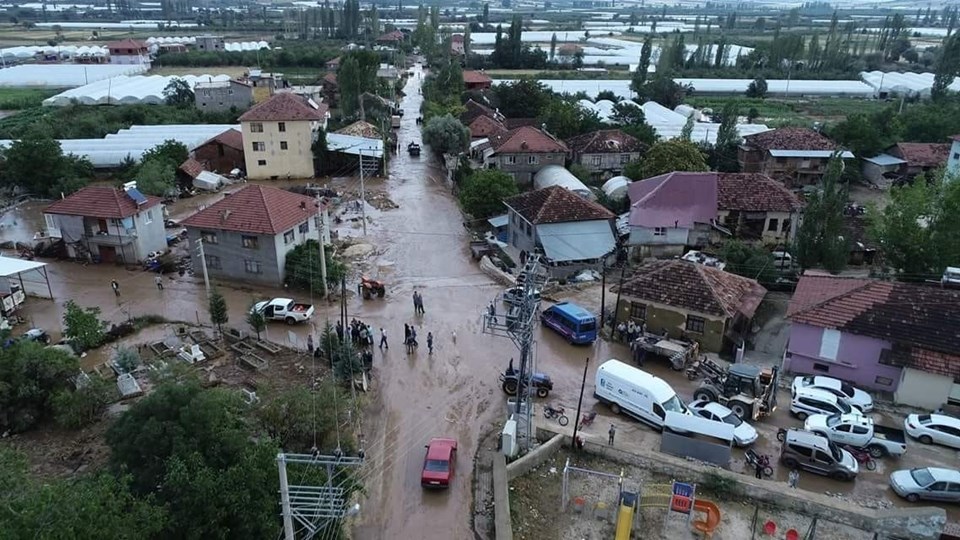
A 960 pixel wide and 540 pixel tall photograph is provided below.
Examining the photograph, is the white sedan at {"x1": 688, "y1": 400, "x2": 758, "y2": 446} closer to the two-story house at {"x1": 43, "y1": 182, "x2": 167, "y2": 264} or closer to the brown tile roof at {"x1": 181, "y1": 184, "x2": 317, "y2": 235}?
the brown tile roof at {"x1": 181, "y1": 184, "x2": 317, "y2": 235}

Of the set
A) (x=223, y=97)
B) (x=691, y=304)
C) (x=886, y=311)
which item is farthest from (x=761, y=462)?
(x=223, y=97)

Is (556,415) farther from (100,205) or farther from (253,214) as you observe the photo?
(100,205)

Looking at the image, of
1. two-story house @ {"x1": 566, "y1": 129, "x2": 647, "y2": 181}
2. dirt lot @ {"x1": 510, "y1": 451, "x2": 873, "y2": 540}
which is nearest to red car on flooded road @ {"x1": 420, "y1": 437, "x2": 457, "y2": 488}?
dirt lot @ {"x1": 510, "y1": 451, "x2": 873, "y2": 540}

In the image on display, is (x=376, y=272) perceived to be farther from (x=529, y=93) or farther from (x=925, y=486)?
(x=529, y=93)

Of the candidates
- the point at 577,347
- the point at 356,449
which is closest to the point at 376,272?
the point at 577,347

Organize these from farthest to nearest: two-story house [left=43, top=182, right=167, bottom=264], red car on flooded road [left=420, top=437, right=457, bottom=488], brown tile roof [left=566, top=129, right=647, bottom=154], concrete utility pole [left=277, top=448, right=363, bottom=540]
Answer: brown tile roof [left=566, top=129, right=647, bottom=154], two-story house [left=43, top=182, right=167, bottom=264], red car on flooded road [left=420, top=437, right=457, bottom=488], concrete utility pole [left=277, top=448, right=363, bottom=540]

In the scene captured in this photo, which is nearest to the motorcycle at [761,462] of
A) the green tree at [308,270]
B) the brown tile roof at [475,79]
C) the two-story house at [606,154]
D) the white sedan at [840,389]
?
the white sedan at [840,389]
